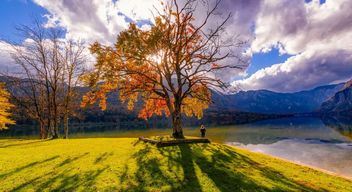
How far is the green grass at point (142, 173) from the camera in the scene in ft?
49.2

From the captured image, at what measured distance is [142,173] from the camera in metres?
17.3

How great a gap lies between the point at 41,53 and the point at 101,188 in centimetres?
3757

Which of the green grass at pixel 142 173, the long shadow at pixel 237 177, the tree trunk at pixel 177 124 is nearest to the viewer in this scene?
the green grass at pixel 142 173

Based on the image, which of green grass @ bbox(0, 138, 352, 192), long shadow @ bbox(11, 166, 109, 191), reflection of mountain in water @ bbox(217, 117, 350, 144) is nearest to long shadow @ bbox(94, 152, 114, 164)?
green grass @ bbox(0, 138, 352, 192)

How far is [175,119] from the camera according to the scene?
109 ft

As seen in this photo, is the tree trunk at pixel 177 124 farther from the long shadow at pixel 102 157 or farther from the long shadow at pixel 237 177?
the long shadow at pixel 102 157

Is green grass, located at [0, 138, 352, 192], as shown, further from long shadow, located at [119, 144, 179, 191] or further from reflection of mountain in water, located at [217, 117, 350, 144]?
reflection of mountain in water, located at [217, 117, 350, 144]

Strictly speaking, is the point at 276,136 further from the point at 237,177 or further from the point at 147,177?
the point at 147,177

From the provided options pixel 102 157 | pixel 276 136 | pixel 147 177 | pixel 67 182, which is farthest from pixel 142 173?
pixel 276 136

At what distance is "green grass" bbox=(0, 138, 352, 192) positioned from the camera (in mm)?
14984

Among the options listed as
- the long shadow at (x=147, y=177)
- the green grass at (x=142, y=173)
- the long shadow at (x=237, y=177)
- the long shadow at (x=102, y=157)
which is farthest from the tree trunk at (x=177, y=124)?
the long shadow at (x=147, y=177)

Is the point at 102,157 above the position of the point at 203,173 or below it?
above

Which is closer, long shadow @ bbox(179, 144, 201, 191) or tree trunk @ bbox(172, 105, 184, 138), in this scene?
long shadow @ bbox(179, 144, 201, 191)

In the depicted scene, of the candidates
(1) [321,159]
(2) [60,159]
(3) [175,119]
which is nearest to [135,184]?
(2) [60,159]
